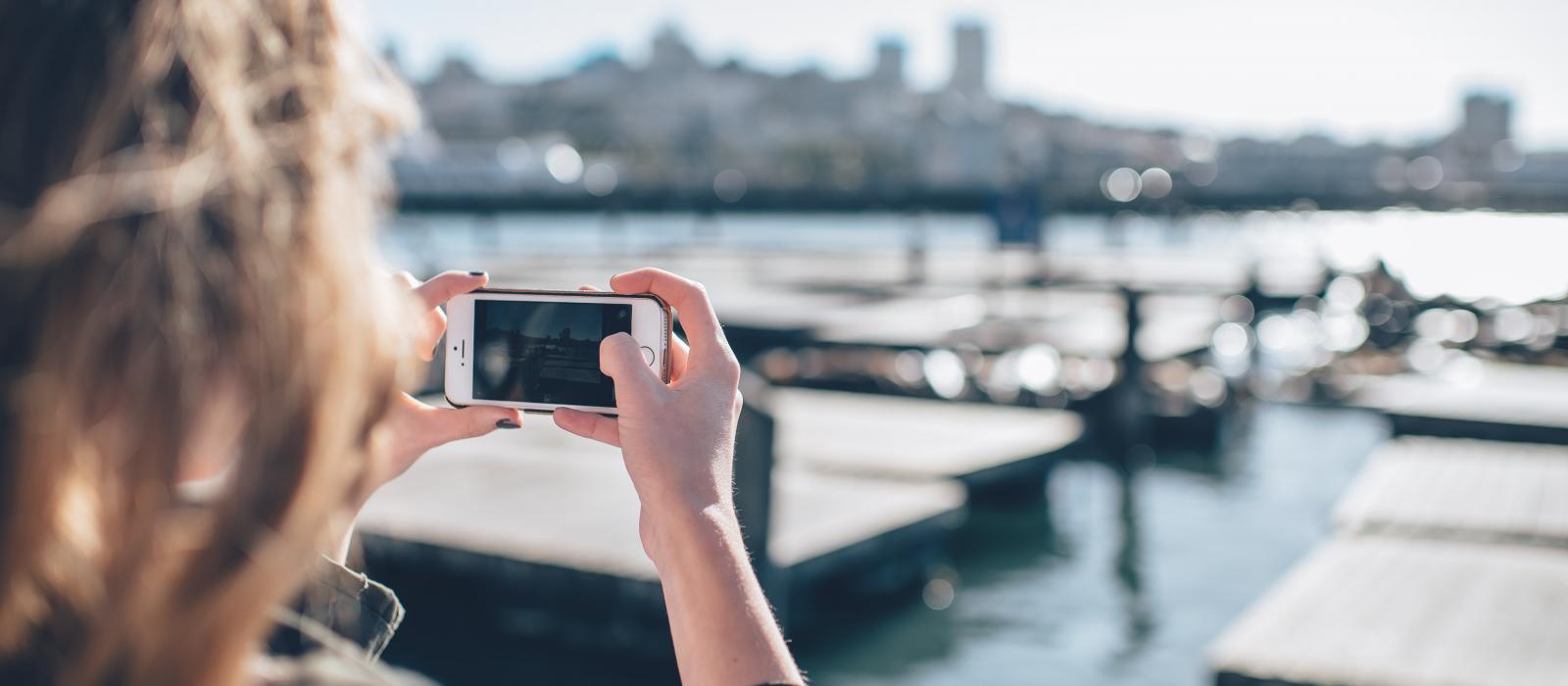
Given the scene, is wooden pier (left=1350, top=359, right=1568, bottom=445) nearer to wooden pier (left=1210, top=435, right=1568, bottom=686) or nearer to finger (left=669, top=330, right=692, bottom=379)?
wooden pier (left=1210, top=435, right=1568, bottom=686)

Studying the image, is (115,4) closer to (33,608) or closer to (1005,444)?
(33,608)

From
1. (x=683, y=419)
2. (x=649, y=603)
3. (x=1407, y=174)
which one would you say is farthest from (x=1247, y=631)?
(x=1407, y=174)

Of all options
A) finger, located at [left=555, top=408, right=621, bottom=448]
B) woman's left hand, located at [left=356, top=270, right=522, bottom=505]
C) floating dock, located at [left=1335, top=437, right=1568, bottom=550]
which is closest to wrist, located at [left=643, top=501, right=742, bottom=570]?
finger, located at [left=555, top=408, right=621, bottom=448]

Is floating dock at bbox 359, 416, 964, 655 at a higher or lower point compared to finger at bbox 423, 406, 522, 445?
lower

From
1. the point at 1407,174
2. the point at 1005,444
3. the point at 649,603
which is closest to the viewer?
the point at 649,603

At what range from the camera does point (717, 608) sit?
1271mm

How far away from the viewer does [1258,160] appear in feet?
399

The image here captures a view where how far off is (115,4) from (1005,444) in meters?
11.7

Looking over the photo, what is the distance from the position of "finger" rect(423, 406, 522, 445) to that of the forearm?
381 millimetres

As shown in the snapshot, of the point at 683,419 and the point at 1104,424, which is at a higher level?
the point at 683,419

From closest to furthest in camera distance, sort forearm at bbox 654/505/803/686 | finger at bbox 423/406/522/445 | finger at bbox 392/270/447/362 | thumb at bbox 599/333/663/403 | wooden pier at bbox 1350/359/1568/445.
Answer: forearm at bbox 654/505/803/686 → thumb at bbox 599/333/663/403 → finger at bbox 392/270/447/362 → finger at bbox 423/406/522/445 → wooden pier at bbox 1350/359/1568/445

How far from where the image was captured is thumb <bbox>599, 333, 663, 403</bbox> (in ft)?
4.44

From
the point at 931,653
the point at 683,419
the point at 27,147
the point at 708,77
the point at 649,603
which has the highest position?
the point at 708,77

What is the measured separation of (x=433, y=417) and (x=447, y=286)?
0.57ft
